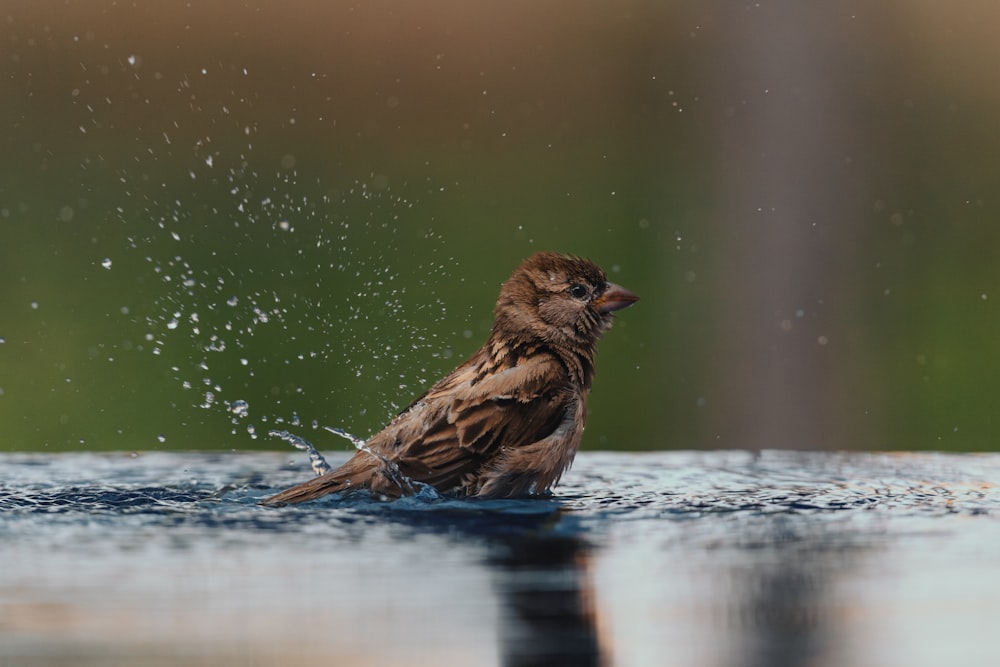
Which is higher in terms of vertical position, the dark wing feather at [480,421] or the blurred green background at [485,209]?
the blurred green background at [485,209]

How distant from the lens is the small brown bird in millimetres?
4367

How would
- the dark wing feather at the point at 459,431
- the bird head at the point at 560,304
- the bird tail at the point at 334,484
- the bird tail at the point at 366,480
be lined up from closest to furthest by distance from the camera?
the bird tail at the point at 334,484 < the bird tail at the point at 366,480 < the dark wing feather at the point at 459,431 < the bird head at the point at 560,304

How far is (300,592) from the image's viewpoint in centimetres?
254

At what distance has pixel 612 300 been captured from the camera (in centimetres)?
496

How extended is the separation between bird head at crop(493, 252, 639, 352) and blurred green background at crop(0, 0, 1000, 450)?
20.5 inches

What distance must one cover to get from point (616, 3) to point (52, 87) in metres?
5.09

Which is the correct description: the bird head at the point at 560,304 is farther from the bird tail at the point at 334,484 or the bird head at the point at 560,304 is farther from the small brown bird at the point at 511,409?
the bird tail at the point at 334,484

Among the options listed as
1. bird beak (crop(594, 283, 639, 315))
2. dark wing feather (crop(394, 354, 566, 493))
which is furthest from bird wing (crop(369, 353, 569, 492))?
bird beak (crop(594, 283, 639, 315))

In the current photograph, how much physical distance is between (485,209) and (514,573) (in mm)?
8168

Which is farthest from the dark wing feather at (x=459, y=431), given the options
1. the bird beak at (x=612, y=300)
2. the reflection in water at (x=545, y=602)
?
the reflection in water at (x=545, y=602)

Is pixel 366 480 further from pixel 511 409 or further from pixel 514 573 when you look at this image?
pixel 514 573

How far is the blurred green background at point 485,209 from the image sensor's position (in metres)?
8.31

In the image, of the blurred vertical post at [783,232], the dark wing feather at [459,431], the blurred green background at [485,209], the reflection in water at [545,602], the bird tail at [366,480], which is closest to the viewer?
the reflection in water at [545,602]

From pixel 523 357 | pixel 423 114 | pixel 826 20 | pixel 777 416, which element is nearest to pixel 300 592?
pixel 523 357
